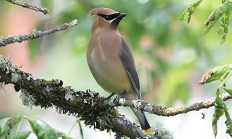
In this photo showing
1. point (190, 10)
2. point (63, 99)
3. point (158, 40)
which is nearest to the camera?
point (190, 10)

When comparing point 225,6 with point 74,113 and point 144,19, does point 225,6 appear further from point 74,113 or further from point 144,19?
point 144,19

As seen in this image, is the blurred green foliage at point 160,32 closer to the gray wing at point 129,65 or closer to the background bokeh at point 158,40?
the background bokeh at point 158,40

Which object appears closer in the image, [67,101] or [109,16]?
[67,101]

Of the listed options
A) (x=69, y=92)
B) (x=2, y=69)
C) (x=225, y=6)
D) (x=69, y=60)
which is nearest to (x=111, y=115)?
(x=69, y=92)

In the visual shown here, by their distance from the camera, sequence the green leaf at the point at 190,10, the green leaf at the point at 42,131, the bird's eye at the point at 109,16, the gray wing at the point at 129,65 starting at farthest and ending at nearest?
the bird's eye at the point at 109,16 < the gray wing at the point at 129,65 < the green leaf at the point at 42,131 < the green leaf at the point at 190,10

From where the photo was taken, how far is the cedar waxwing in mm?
4242

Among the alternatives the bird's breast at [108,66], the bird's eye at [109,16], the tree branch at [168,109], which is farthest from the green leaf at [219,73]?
the bird's eye at [109,16]

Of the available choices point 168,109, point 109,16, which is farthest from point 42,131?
point 109,16

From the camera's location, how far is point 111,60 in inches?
171

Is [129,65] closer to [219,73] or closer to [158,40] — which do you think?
[158,40]

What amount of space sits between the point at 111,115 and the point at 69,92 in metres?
0.30

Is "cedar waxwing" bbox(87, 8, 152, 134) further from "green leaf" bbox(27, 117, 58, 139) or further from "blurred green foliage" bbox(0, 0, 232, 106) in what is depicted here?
"green leaf" bbox(27, 117, 58, 139)

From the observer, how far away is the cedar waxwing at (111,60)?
424cm

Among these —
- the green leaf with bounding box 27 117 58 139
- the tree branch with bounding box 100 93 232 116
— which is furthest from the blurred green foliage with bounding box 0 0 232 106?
the green leaf with bounding box 27 117 58 139
